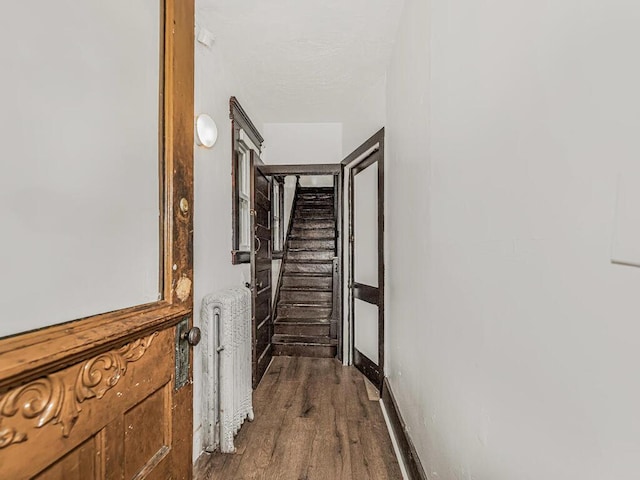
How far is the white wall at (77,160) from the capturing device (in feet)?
1.73

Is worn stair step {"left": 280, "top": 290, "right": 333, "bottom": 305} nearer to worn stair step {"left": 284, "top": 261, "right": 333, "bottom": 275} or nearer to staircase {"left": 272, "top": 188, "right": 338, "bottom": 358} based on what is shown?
staircase {"left": 272, "top": 188, "right": 338, "bottom": 358}

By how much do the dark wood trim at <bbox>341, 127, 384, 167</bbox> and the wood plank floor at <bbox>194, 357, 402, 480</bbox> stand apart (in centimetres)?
202

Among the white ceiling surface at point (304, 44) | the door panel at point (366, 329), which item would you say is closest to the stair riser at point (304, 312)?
the door panel at point (366, 329)

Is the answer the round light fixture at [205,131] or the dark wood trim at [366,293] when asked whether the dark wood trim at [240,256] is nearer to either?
the round light fixture at [205,131]

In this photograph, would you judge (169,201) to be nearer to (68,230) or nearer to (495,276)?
(68,230)

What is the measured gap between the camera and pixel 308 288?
4543 mm

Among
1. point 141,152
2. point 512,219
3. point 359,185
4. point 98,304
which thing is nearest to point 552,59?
point 512,219

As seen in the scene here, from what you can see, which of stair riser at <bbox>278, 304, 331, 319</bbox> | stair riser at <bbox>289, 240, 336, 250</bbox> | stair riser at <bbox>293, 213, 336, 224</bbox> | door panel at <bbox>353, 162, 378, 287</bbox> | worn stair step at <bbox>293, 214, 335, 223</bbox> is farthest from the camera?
worn stair step at <bbox>293, 214, 335, 223</bbox>

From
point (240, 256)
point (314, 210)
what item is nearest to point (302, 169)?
point (240, 256)

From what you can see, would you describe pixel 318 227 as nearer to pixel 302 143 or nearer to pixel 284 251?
pixel 284 251

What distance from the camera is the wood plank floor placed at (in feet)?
5.94

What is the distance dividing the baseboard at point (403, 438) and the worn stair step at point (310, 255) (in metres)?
2.77

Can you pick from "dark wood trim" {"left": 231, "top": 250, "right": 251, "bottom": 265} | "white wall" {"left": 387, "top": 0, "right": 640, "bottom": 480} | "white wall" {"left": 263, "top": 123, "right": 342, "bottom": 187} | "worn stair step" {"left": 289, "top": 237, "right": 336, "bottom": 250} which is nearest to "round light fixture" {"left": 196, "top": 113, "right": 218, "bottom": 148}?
"dark wood trim" {"left": 231, "top": 250, "right": 251, "bottom": 265}

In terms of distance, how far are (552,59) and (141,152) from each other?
2.92ft
